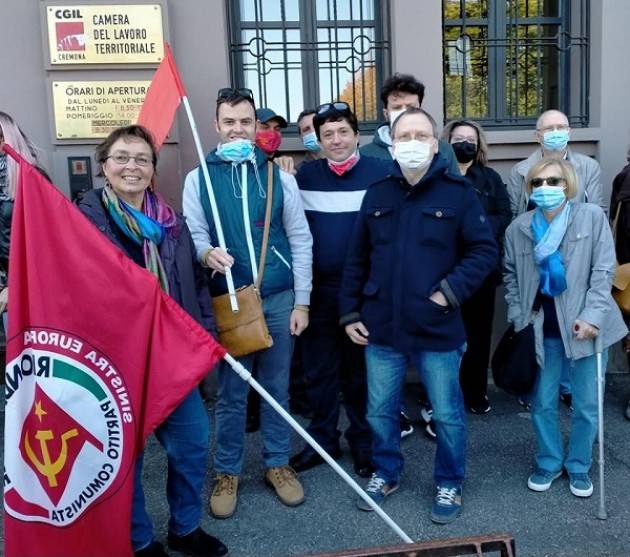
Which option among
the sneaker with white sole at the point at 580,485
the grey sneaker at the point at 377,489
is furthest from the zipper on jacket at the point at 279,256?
the sneaker with white sole at the point at 580,485

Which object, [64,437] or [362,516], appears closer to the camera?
[64,437]

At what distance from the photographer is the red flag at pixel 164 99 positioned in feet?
11.1

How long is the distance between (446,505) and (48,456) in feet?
6.10

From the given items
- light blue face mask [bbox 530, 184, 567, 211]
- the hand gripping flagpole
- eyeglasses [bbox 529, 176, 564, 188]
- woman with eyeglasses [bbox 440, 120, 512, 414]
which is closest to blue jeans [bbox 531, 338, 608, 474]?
light blue face mask [bbox 530, 184, 567, 211]

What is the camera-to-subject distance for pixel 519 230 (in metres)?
3.46

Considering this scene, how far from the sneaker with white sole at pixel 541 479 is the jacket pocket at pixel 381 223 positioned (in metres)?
1.52

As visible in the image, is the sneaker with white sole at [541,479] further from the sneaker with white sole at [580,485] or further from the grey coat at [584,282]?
the grey coat at [584,282]

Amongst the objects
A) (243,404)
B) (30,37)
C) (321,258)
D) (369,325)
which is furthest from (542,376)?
(30,37)

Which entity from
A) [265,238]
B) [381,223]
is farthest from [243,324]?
[381,223]

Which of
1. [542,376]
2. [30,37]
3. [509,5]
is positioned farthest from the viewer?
[509,5]

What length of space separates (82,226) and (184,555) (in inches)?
60.5

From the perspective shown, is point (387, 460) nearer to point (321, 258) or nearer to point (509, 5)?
point (321, 258)

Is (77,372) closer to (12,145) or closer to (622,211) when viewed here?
(12,145)

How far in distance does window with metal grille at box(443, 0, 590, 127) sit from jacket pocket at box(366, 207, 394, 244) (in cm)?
252
